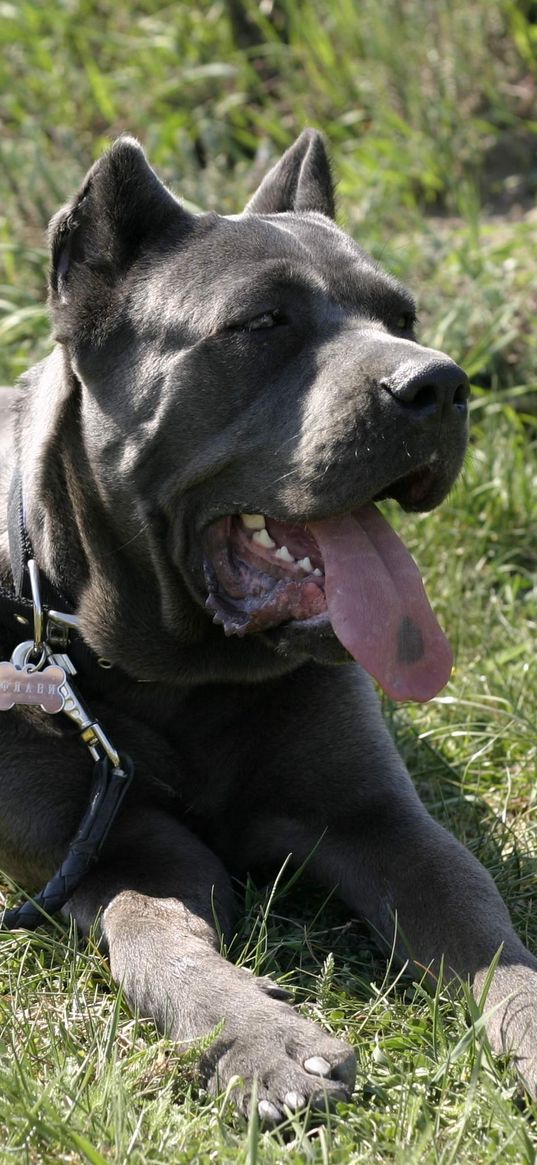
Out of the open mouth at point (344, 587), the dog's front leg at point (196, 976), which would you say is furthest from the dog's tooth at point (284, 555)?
the dog's front leg at point (196, 976)

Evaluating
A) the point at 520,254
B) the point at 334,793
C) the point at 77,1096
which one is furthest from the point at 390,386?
the point at 520,254

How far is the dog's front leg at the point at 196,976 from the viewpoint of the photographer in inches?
91.4

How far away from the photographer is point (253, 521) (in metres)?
3.05

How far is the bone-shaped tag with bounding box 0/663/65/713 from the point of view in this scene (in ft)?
9.93

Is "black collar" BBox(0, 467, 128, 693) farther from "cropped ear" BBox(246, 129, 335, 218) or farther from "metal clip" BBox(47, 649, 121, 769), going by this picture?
"cropped ear" BBox(246, 129, 335, 218)

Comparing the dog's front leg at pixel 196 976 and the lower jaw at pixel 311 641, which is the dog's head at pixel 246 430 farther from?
the dog's front leg at pixel 196 976

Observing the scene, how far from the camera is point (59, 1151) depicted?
7.14ft

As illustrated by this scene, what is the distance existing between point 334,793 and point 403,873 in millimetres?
282

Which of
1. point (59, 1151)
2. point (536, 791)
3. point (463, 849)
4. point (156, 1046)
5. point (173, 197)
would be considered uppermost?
point (173, 197)

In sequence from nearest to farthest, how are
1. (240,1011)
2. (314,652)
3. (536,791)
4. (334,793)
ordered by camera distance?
(240,1011) < (314,652) < (334,793) < (536,791)

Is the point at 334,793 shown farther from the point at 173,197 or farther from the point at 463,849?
the point at 173,197

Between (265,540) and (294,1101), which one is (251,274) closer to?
(265,540)

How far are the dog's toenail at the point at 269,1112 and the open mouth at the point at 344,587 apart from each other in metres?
0.89

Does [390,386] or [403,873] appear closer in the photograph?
[390,386]
